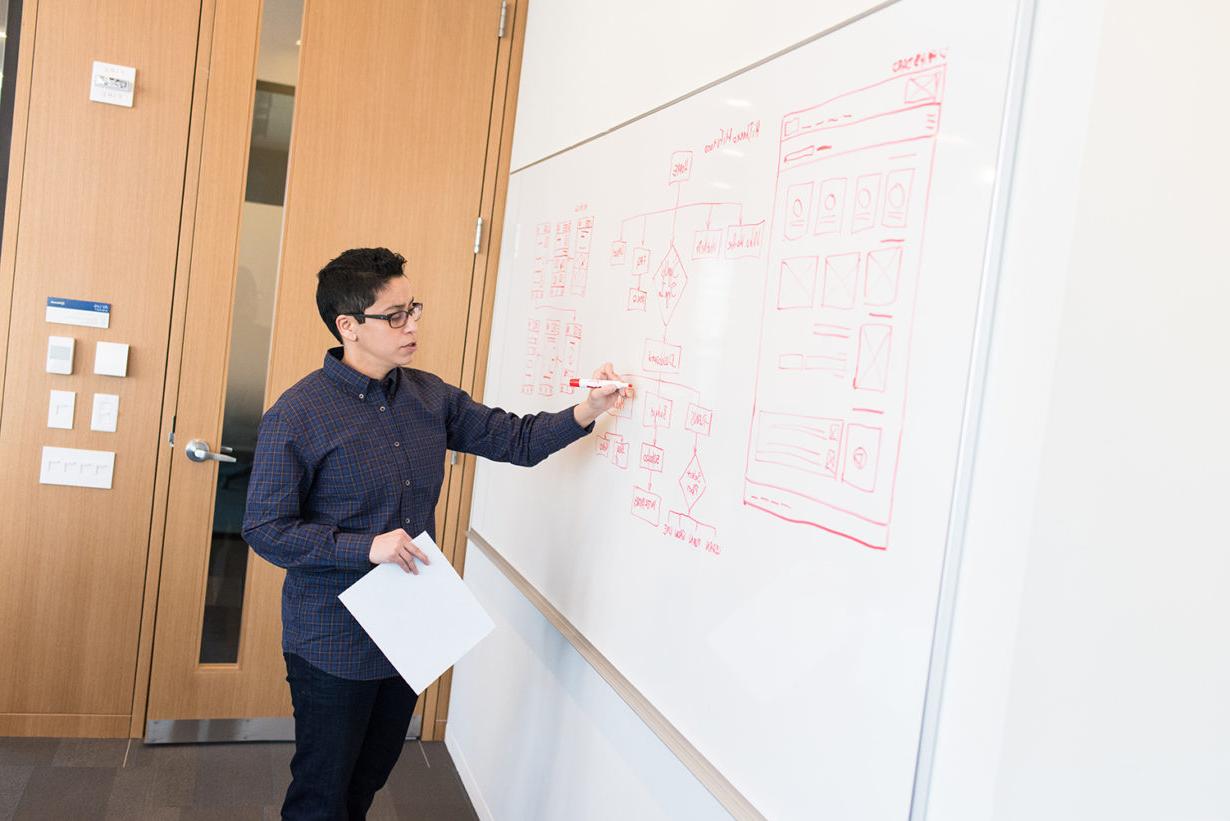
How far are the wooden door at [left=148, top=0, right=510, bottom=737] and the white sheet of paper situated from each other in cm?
141

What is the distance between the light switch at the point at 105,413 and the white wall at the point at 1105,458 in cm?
290

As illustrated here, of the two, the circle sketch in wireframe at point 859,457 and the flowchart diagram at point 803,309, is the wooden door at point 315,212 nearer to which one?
the flowchart diagram at point 803,309

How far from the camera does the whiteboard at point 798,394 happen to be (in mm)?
1171

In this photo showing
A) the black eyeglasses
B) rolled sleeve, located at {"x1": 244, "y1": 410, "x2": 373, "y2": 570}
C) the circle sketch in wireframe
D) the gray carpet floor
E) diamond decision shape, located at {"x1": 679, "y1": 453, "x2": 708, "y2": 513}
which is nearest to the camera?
the circle sketch in wireframe

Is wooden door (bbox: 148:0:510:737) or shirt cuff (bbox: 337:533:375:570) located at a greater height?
wooden door (bbox: 148:0:510:737)

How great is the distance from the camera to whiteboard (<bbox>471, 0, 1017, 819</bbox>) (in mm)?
1171

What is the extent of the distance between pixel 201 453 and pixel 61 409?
1.46ft

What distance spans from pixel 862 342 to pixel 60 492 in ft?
9.40

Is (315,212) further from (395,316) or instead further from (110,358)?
(395,316)

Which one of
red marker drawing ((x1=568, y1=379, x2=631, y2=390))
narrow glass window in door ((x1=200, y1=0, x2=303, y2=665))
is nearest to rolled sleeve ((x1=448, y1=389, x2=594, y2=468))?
red marker drawing ((x1=568, y1=379, x2=631, y2=390))

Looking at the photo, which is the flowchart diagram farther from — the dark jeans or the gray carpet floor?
the gray carpet floor

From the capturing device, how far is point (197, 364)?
3.23 meters

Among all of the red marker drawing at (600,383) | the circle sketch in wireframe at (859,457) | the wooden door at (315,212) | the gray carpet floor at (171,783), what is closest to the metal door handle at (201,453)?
the wooden door at (315,212)

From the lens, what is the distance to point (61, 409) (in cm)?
312
